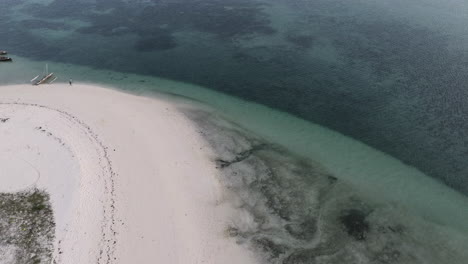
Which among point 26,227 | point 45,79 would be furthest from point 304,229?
point 45,79

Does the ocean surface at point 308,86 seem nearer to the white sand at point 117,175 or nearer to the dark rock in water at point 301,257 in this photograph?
the dark rock in water at point 301,257

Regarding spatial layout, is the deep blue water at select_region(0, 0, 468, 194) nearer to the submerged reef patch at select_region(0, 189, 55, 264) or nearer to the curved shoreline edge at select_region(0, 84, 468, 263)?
the curved shoreline edge at select_region(0, 84, 468, 263)

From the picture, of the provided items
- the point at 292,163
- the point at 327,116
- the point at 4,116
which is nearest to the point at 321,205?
the point at 292,163

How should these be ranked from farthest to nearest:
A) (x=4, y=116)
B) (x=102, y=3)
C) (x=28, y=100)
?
(x=102, y=3), (x=28, y=100), (x=4, y=116)

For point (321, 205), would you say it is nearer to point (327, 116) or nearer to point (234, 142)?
point (234, 142)

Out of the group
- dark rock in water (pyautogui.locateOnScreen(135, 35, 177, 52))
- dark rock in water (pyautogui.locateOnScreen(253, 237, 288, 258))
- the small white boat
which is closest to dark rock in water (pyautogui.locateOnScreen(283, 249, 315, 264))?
dark rock in water (pyautogui.locateOnScreen(253, 237, 288, 258))

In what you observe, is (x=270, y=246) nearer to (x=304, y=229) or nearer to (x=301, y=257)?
(x=301, y=257)
